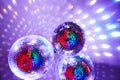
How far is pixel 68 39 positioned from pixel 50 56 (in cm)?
Result: 12

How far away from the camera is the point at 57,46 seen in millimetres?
1448

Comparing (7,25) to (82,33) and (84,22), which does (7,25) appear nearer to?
(84,22)

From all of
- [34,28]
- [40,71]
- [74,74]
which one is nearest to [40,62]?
[40,71]

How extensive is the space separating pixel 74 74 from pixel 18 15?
35.2 inches

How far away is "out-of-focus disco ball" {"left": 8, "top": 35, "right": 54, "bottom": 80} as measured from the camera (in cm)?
135

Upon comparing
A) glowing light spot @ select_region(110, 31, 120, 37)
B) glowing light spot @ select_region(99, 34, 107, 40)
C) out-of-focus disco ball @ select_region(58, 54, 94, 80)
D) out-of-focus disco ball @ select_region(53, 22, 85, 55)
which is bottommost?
out-of-focus disco ball @ select_region(58, 54, 94, 80)

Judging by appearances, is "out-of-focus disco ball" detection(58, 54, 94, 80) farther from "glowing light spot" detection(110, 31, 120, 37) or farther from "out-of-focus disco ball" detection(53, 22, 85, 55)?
"glowing light spot" detection(110, 31, 120, 37)

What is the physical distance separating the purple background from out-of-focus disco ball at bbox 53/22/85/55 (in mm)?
558

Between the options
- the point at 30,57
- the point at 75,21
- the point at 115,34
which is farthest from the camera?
the point at 75,21

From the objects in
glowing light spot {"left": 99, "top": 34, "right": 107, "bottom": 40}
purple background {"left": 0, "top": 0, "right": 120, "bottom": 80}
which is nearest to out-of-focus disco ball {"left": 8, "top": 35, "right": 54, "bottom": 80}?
purple background {"left": 0, "top": 0, "right": 120, "bottom": 80}

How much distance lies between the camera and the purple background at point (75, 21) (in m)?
2.02

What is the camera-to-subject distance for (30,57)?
1341 mm

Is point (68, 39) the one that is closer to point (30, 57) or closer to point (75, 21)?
point (30, 57)

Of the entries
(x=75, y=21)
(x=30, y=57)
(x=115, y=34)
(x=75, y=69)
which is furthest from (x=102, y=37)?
(x=30, y=57)
